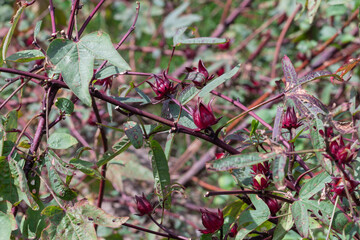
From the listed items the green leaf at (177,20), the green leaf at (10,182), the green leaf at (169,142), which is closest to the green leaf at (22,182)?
the green leaf at (10,182)

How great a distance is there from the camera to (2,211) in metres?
0.67

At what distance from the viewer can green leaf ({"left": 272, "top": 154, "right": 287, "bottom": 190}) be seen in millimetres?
545

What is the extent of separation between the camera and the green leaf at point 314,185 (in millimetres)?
625

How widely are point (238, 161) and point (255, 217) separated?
0.44 feet

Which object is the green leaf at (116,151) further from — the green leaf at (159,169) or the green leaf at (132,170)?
the green leaf at (132,170)

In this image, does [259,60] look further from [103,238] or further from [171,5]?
[103,238]

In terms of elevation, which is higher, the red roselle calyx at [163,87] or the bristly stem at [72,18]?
the bristly stem at [72,18]

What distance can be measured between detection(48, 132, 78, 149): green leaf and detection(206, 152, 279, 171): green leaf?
0.29 m

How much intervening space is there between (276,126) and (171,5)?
6.53 feet

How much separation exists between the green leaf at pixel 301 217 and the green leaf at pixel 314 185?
2cm

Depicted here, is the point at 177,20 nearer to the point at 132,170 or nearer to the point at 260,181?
the point at 132,170

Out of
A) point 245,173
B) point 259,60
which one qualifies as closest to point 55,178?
point 245,173

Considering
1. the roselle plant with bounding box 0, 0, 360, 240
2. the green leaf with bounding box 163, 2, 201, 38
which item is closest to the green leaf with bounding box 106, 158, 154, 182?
the roselle plant with bounding box 0, 0, 360, 240

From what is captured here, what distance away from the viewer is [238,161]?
561 mm
